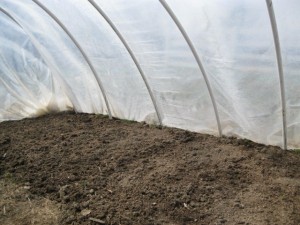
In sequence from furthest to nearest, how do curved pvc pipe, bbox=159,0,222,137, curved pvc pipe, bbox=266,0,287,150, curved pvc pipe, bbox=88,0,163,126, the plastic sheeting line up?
curved pvc pipe, bbox=88,0,163,126 < curved pvc pipe, bbox=159,0,222,137 < the plastic sheeting < curved pvc pipe, bbox=266,0,287,150

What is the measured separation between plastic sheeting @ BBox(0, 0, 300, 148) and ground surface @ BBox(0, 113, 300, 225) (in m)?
0.47

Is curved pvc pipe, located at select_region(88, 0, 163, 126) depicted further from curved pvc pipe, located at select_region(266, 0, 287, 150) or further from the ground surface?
curved pvc pipe, located at select_region(266, 0, 287, 150)

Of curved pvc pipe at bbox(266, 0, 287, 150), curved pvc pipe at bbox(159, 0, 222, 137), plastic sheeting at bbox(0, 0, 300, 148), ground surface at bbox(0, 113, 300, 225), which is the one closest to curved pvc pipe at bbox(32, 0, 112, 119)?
plastic sheeting at bbox(0, 0, 300, 148)

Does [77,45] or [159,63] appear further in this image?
[77,45]

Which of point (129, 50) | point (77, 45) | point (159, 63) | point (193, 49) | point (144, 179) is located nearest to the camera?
point (144, 179)

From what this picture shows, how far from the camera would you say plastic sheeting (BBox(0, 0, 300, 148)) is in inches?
190

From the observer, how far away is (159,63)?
19.5ft

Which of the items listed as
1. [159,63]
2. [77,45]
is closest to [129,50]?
[159,63]

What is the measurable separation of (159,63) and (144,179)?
2147 millimetres

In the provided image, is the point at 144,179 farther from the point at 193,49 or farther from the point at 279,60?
the point at 279,60

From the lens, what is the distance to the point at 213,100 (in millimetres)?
5680

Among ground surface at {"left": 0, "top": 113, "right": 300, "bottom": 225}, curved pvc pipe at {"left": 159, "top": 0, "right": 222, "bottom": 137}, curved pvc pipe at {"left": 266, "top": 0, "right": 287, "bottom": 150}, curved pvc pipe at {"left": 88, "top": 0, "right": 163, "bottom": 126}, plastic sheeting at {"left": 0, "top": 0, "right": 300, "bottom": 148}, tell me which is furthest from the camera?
Answer: curved pvc pipe at {"left": 88, "top": 0, "right": 163, "bottom": 126}

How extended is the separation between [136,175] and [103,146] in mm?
1268

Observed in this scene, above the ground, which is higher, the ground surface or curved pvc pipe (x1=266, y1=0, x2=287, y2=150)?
curved pvc pipe (x1=266, y1=0, x2=287, y2=150)
